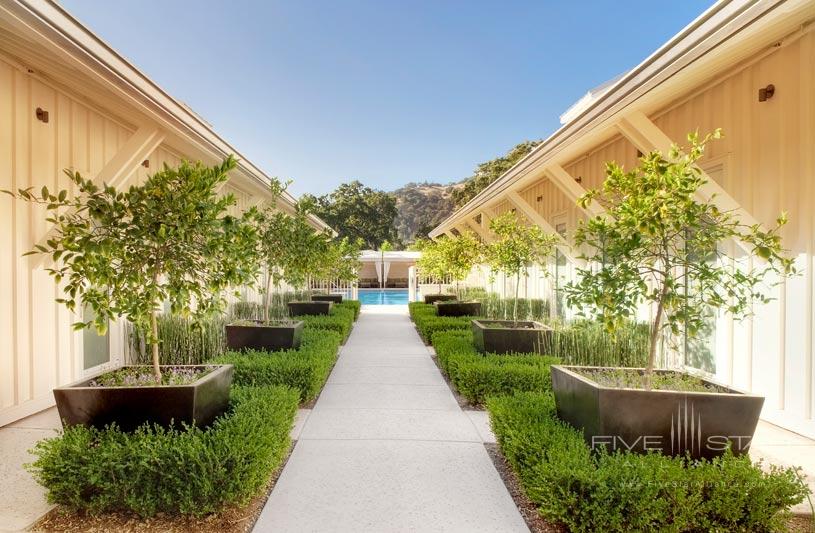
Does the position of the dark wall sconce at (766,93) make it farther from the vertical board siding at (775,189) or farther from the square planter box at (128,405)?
the square planter box at (128,405)

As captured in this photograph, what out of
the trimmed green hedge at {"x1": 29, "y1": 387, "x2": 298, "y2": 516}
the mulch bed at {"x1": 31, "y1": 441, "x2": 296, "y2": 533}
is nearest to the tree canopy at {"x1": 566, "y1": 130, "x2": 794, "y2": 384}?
the trimmed green hedge at {"x1": 29, "y1": 387, "x2": 298, "y2": 516}

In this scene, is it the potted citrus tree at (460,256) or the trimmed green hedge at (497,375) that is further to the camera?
the potted citrus tree at (460,256)

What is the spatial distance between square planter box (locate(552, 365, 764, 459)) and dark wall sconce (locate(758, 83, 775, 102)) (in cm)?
262

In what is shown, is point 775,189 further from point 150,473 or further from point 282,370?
point 150,473

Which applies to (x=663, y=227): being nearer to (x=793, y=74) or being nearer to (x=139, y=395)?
(x=793, y=74)

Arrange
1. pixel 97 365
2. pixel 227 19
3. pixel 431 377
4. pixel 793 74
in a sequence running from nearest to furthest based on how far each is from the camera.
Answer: pixel 793 74 → pixel 97 365 → pixel 431 377 → pixel 227 19

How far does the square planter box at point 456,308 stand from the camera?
8672 millimetres

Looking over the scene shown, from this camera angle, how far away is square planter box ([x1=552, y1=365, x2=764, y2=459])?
2.25 m

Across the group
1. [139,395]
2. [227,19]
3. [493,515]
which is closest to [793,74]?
[493,515]

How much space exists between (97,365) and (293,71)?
1176 centimetres

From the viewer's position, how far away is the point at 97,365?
4.49m

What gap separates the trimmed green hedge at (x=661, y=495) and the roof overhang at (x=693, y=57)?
219cm

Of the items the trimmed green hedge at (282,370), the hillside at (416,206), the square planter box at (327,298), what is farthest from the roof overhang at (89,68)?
the hillside at (416,206)

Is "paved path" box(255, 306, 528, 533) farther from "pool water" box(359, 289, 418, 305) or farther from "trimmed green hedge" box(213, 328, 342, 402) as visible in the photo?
"pool water" box(359, 289, 418, 305)
